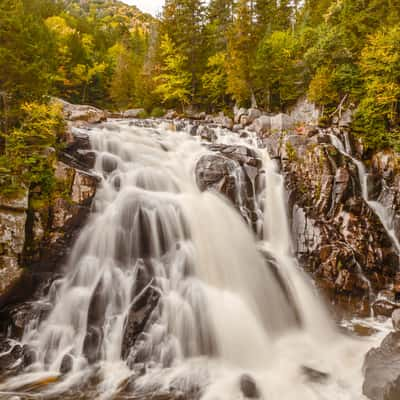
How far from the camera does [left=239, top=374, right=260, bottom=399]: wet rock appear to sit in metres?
5.36

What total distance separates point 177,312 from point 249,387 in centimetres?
225

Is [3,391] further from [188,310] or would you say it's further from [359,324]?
[359,324]

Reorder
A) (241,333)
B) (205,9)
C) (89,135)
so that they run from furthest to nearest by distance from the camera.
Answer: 1. (205,9)
2. (89,135)
3. (241,333)

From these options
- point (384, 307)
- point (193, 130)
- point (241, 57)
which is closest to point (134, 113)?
point (241, 57)

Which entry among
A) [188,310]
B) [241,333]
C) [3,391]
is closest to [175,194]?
[188,310]

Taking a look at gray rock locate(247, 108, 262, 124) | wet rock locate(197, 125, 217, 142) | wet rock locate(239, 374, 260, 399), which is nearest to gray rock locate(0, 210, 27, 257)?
wet rock locate(239, 374, 260, 399)

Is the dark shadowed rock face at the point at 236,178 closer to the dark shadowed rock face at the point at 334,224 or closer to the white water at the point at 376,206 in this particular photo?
the dark shadowed rock face at the point at 334,224

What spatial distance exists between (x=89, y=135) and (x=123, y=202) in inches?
168

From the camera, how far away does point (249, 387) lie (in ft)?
18.1

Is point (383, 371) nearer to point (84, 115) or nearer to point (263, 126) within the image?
point (263, 126)

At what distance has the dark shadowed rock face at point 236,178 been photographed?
33.7ft

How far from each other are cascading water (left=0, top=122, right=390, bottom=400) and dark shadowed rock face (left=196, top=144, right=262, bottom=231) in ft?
1.59

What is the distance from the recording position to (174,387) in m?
5.51

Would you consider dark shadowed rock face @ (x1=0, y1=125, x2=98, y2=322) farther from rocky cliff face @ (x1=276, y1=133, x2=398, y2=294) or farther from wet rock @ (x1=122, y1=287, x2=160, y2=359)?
rocky cliff face @ (x1=276, y1=133, x2=398, y2=294)
